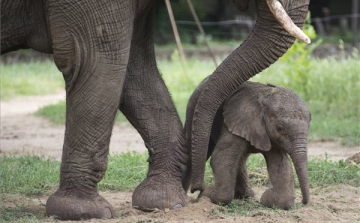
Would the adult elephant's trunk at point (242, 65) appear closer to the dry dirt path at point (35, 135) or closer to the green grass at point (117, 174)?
the green grass at point (117, 174)

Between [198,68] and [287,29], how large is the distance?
11794mm

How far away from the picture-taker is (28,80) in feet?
50.6

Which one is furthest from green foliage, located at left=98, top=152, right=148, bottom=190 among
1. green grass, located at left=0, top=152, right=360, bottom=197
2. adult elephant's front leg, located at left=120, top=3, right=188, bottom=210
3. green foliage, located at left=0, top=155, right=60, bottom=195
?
adult elephant's front leg, located at left=120, top=3, right=188, bottom=210

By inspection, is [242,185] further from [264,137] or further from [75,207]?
[75,207]

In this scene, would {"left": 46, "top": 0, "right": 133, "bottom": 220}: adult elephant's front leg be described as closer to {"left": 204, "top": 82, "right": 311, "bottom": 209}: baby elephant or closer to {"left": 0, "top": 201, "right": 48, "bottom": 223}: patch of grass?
{"left": 0, "top": 201, "right": 48, "bottom": 223}: patch of grass

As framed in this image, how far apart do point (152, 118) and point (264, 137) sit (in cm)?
89

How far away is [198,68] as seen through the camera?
16719 millimetres

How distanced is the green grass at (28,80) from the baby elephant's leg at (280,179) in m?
8.80

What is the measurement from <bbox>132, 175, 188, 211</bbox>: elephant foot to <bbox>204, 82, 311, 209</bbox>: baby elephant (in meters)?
0.21

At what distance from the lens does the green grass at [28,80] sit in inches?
581

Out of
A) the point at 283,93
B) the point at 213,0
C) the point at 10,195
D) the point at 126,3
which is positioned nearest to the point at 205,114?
the point at 283,93

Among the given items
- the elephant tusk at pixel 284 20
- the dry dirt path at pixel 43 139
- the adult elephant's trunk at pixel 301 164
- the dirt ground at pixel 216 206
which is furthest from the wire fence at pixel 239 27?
the elephant tusk at pixel 284 20

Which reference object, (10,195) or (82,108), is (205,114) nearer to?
(82,108)

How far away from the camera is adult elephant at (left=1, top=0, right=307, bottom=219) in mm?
5082
